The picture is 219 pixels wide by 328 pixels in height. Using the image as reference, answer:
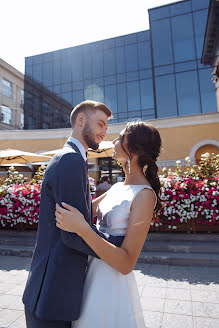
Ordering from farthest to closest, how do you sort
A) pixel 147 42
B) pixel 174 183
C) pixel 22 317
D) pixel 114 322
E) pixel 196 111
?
pixel 147 42 < pixel 196 111 < pixel 174 183 < pixel 22 317 < pixel 114 322

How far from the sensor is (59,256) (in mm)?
1278

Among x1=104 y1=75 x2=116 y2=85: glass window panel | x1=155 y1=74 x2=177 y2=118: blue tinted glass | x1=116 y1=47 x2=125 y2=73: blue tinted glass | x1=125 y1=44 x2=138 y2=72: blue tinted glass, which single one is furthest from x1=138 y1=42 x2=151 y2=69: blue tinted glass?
x1=155 y1=74 x2=177 y2=118: blue tinted glass

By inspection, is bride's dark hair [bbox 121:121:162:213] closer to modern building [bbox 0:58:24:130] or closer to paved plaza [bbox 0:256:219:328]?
paved plaza [bbox 0:256:219:328]

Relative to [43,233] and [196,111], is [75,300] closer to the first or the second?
[43,233]

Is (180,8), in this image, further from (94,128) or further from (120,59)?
(94,128)

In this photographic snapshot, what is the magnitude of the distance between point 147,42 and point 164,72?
579cm

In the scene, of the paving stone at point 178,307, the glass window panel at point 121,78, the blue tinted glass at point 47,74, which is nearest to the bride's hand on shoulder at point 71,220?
the paving stone at point 178,307

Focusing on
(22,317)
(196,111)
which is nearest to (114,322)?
(22,317)

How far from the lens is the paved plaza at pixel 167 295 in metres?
3.02

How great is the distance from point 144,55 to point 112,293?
29.6 meters

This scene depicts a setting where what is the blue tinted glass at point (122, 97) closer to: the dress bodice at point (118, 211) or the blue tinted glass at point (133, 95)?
the blue tinted glass at point (133, 95)

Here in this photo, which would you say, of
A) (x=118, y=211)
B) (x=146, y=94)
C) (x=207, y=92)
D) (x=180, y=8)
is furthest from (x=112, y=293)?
(x=180, y=8)

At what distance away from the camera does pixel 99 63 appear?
2892 centimetres

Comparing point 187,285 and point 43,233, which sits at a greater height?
point 43,233
